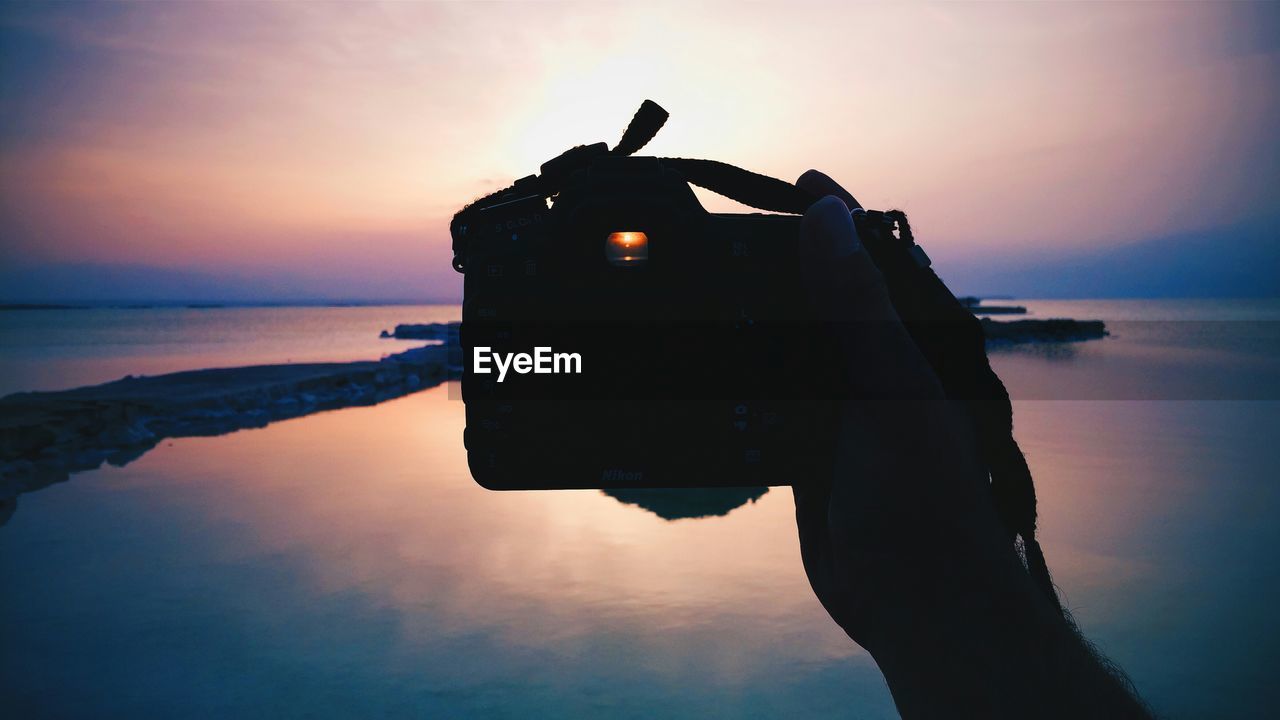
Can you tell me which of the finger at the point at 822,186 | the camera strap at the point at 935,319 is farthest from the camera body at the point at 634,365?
the finger at the point at 822,186

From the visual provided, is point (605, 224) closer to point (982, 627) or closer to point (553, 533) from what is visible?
point (982, 627)

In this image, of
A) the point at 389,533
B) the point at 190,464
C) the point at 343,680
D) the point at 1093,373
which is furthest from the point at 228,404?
the point at 1093,373

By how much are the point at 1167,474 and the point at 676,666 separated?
6530 millimetres

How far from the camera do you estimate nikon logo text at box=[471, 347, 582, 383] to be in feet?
3.91

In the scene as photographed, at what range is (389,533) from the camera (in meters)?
5.66

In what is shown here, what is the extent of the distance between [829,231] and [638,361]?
0.41 m

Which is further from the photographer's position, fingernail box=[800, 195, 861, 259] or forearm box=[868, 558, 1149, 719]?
fingernail box=[800, 195, 861, 259]

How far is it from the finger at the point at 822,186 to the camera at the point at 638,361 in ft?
0.58

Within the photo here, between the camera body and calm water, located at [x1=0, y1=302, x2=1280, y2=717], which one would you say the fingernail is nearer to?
the camera body

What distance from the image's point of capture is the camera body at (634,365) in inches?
47.0

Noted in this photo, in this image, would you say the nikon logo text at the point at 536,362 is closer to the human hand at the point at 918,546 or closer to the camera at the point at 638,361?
the camera at the point at 638,361

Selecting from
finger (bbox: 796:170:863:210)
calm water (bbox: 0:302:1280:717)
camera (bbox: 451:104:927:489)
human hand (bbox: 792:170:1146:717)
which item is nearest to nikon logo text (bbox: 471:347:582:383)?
camera (bbox: 451:104:927:489)

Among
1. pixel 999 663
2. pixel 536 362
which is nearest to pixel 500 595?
pixel 536 362

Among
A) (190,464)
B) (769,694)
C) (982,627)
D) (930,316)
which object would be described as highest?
(930,316)
